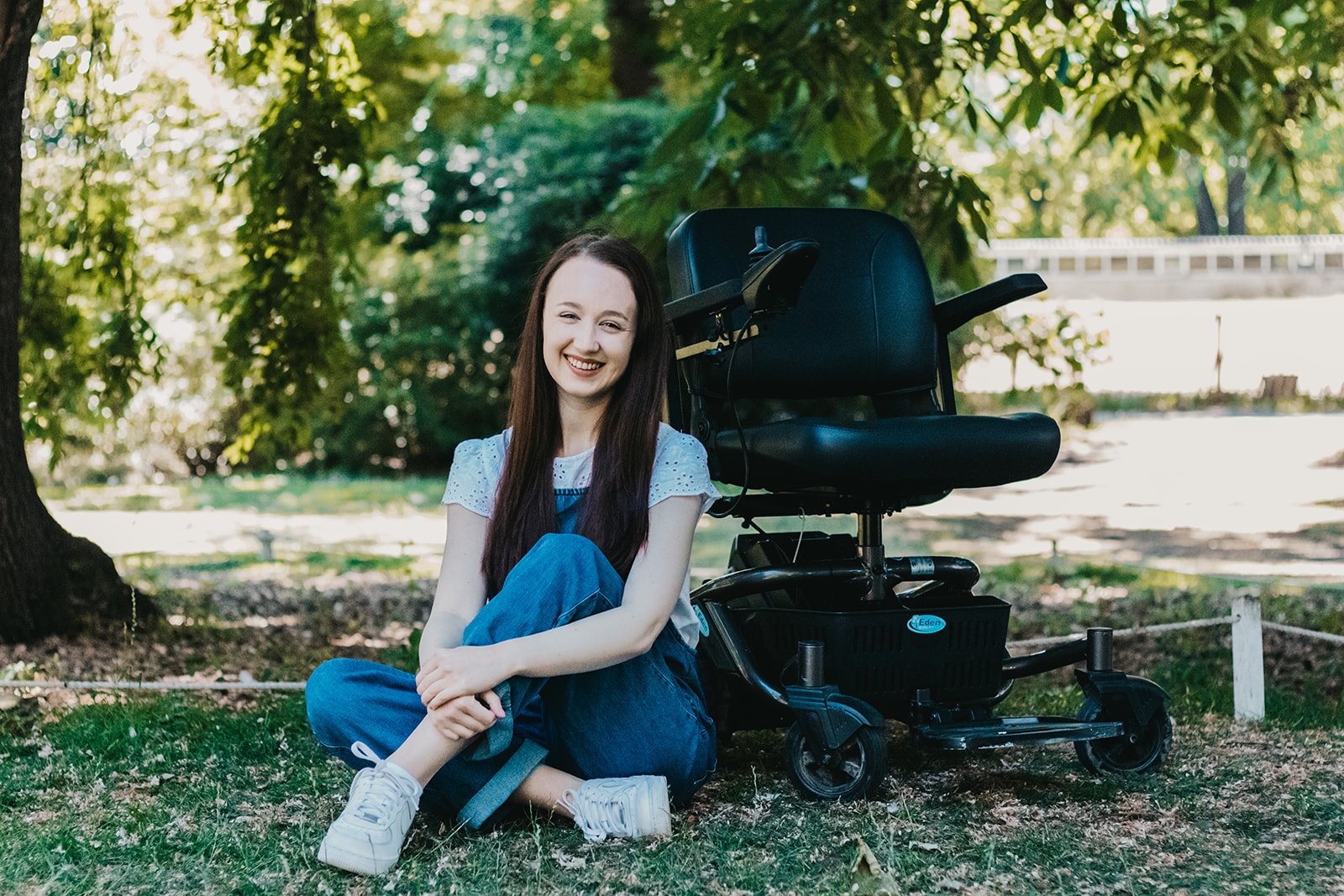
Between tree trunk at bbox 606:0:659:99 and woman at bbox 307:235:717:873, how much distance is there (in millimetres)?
7160

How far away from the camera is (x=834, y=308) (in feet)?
10.6

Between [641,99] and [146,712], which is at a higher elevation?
[641,99]

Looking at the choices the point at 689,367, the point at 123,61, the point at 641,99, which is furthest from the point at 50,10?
the point at 641,99

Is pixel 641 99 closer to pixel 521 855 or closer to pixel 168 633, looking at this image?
pixel 168 633

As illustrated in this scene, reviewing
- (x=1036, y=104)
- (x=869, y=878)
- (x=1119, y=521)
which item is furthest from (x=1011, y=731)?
(x=1119, y=521)

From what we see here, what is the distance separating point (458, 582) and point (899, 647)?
32.4 inches

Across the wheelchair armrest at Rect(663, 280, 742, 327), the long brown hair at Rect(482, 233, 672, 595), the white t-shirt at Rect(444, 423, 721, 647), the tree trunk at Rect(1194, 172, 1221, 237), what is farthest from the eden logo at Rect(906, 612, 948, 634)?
the tree trunk at Rect(1194, 172, 1221, 237)

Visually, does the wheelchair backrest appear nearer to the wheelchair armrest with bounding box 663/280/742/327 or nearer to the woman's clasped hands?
the wheelchair armrest with bounding box 663/280/742/327

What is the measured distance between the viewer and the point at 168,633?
432cm

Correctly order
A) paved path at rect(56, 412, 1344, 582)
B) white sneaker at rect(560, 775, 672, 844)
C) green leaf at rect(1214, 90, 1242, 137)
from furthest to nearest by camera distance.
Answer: paved path at rect(56, 412, 1344, 582) < green leaf at rect(1214, 90, 1242, 137) < white sneaker at rect(560, 775, 672, 844)

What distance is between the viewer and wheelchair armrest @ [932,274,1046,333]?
9.73ft

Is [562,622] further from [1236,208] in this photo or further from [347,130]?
[1236,208]

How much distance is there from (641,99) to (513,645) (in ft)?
29.1

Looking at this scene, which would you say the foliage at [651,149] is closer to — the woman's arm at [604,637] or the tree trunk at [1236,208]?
the woman's arm at [604,637]
